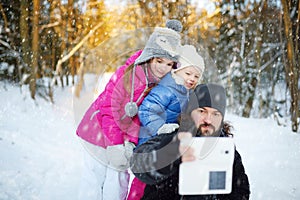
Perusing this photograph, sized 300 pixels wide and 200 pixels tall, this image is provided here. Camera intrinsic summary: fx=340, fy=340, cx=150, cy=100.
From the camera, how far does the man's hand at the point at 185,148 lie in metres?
1.03

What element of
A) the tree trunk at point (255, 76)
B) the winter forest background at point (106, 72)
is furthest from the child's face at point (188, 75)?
the tree trunk at point (255, 76)

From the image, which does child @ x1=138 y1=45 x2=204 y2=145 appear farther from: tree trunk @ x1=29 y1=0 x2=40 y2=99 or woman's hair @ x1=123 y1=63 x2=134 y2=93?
tree trunk @ x1=29 y1=0 x2=40 y2=99

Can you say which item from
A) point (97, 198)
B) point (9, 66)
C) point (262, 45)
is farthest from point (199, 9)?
point (97, 198)

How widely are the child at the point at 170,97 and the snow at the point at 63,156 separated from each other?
48cm

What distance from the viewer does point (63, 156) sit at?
3.54 metres

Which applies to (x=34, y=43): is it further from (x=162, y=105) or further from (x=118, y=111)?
(x=162, y=105)

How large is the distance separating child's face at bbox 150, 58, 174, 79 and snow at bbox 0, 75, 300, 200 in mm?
452

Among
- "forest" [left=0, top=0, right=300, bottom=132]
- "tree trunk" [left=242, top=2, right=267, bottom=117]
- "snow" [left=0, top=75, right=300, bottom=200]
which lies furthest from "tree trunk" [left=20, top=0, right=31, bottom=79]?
"tree trunk" [left=242, top=2, right=267, bottom=117]

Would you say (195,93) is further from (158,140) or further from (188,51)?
(158,140)

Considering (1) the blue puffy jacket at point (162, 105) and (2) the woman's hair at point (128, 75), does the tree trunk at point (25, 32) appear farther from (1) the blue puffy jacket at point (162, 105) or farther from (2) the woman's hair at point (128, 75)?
(1) the blue puffy jacket at point (162, 105)

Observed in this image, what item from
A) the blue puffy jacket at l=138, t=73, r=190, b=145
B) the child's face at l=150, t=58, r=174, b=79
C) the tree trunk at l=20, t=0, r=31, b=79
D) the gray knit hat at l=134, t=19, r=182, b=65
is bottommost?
the blue puffy jacket at l=138, t=73, r=190, b=145

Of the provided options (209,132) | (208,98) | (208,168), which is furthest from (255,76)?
(208,168)

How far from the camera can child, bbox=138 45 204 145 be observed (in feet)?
4.81

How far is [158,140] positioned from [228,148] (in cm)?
27
